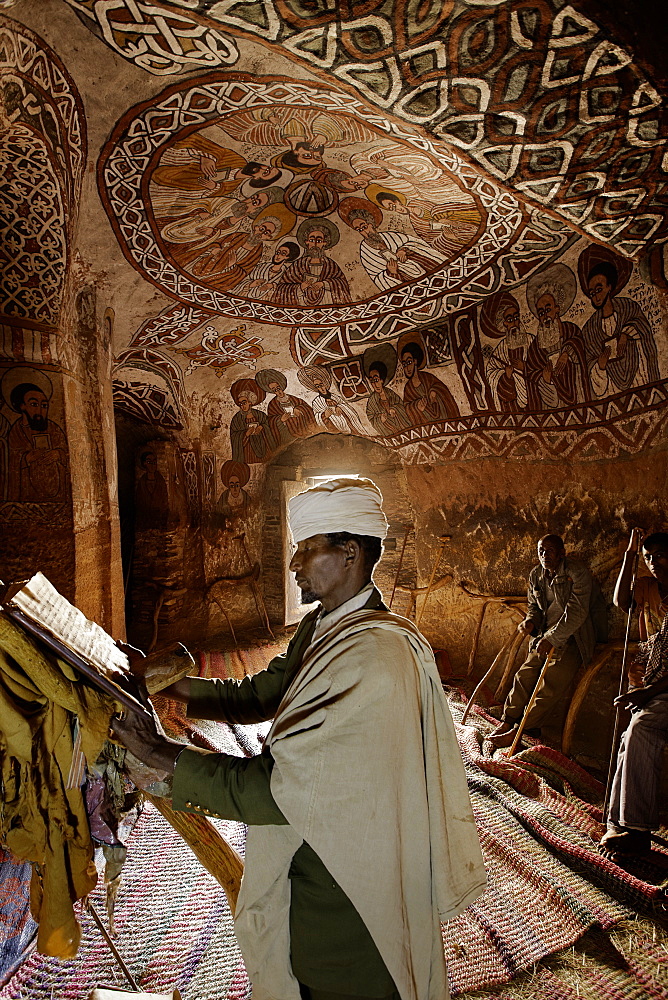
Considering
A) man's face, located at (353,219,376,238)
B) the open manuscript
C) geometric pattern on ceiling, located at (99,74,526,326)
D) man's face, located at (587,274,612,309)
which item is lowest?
the open manuscript

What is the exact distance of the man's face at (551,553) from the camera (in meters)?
5.46

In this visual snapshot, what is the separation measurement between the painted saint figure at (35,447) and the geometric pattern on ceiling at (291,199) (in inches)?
63.5

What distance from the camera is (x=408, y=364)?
22.8 ft

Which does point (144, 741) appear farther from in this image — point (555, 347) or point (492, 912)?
point (555, 347)

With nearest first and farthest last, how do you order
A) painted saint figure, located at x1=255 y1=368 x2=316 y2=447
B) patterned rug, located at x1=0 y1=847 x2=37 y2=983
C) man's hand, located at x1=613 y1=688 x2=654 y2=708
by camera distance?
patterned rug, located at x1=0 y1=847 x2=37 y2=983 < man's hand, located at x1=613 y1=688 x2=654 y2=708 < painted saint figure, located at x1=255 y1=368 x2=316 y2=447

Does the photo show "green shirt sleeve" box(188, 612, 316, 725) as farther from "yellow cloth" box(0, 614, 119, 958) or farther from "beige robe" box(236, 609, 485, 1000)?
"yellow cloth" box(0, 614, 119, 958)

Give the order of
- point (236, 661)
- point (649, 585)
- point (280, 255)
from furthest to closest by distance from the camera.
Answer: point (236, 661)
point (280, 255)
point (649, 585)

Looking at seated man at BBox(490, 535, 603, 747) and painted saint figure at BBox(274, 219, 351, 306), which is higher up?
painted saint figure at BBox(274, 219, 351, 306)

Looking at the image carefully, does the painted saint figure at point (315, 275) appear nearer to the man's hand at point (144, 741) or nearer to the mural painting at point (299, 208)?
the mural painting at point (299, 208)

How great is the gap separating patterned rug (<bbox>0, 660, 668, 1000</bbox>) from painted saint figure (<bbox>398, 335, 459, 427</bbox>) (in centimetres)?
412

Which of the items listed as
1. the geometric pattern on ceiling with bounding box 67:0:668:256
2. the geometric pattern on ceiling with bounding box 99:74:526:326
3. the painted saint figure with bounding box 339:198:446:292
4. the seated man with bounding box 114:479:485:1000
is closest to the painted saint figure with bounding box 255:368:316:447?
the geometric pattern on ceiling with bounding box 99:74:526:326

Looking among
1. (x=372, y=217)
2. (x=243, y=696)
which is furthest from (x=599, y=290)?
(x=243, y=696)

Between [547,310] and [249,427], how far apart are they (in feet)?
15.8

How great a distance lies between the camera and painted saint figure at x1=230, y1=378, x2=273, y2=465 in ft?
27.3
